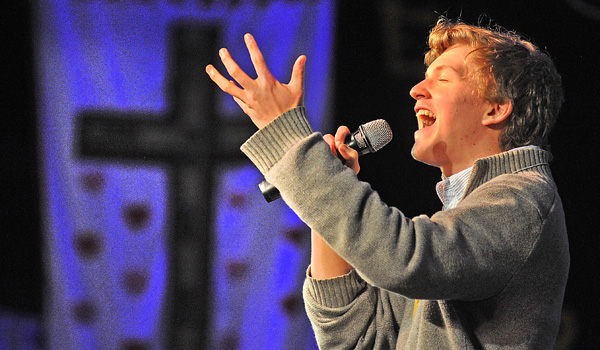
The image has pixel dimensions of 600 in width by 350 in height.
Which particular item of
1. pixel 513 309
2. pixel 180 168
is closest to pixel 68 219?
pixel 180 168

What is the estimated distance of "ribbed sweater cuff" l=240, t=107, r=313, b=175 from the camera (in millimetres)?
1033

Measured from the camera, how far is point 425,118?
1486 mm

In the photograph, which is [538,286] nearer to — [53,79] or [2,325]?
[53,79]

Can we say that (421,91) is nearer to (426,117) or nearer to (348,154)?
(426,117)

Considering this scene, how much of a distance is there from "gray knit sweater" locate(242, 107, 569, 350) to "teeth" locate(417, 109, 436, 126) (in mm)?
275

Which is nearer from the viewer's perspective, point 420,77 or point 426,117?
point 426,117

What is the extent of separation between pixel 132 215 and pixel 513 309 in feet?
7.34


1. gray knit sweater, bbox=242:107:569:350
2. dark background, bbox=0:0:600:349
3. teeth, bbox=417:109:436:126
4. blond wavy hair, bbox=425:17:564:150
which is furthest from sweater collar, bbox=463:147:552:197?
dark background, bbox=0:0:600:349

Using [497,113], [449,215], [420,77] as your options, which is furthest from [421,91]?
[420,77]

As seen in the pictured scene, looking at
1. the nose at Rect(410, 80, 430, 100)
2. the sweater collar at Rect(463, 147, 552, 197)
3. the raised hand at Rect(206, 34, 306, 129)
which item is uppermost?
the raised hand at Rect(206, 34, 306, 129)

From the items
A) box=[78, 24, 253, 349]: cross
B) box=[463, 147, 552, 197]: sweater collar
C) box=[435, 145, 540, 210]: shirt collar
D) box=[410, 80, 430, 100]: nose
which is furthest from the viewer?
box=[78, 24, 253, 349]: cross

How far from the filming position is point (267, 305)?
120 inches

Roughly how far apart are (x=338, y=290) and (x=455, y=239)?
0.46 m

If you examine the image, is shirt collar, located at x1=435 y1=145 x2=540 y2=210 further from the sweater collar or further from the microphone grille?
the microphone grille
